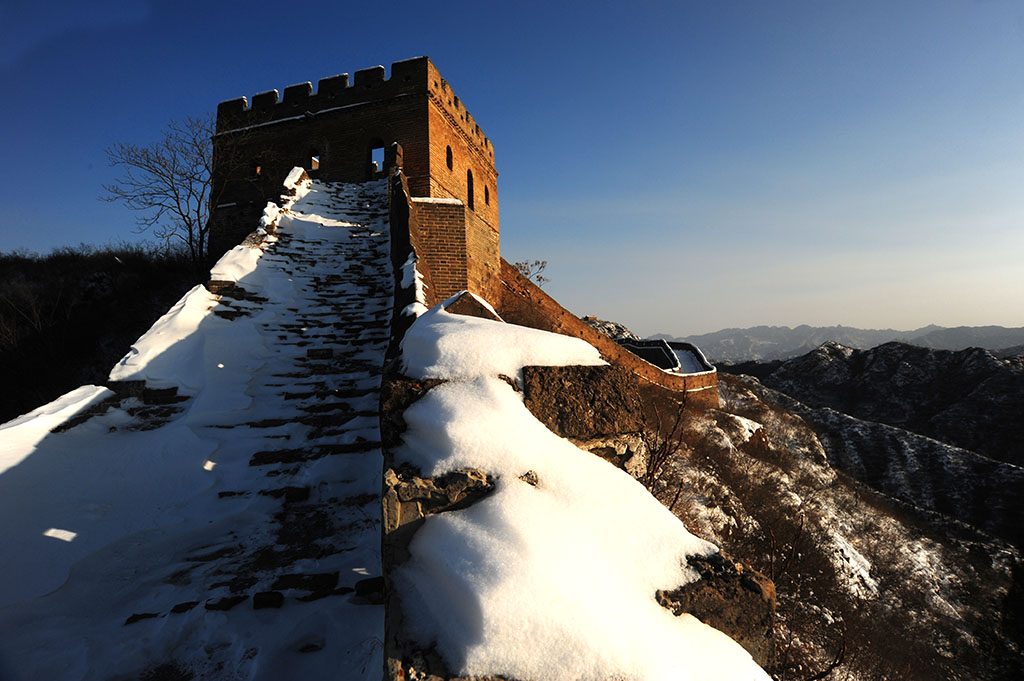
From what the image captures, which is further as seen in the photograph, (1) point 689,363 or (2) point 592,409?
(1) point 689,363

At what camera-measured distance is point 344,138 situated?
536 inches

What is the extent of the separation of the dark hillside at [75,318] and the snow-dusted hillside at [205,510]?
10147 millimetres

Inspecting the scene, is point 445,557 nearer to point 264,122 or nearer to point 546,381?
point 546,381

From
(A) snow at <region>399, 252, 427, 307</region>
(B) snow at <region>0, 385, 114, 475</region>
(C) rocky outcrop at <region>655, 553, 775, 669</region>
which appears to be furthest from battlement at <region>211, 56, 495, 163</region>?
(C) rocky outcrop at <region>655, 553, 775, 669</region>

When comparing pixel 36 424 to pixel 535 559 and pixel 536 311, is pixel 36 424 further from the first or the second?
pixel 536 311

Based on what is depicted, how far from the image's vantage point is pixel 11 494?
252 centimetres

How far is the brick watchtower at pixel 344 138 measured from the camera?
42.2ft

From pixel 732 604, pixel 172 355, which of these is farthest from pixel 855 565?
pixel 172 355

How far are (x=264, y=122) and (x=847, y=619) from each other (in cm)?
2199

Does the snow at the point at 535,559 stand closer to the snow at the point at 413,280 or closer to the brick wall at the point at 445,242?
the snow at the point at 413,280

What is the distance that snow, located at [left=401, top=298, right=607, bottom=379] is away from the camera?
183 centimetres

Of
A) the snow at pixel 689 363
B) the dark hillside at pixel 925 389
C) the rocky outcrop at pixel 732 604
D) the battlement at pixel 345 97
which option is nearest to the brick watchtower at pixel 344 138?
the battlement at pixel 345 97

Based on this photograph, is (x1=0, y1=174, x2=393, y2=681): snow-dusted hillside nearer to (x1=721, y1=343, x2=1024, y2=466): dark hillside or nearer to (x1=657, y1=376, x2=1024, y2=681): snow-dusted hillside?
(x1=657, y1=376, x2=1024, y2=681): snow-dusted hillside

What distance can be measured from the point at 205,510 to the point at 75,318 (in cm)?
1564
